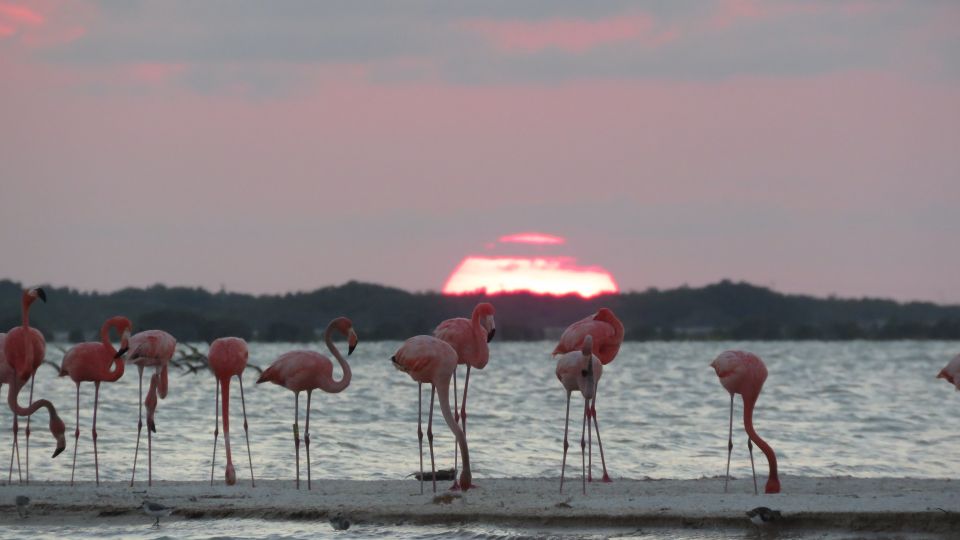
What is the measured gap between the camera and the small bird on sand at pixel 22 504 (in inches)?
432

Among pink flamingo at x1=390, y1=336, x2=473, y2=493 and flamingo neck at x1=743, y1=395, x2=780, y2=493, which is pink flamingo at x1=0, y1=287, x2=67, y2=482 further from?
flamingo neck at x1=743, y1=395, x2=780, y2=493

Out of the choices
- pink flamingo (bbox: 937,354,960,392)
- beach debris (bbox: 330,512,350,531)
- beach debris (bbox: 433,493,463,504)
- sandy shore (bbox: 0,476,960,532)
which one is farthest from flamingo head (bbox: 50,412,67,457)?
pink flamingo (bbox: 937,354,960,392)

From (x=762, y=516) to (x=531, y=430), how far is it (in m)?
11.9

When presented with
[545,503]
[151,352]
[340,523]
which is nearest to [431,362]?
[545,503]

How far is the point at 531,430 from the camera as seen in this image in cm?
2173

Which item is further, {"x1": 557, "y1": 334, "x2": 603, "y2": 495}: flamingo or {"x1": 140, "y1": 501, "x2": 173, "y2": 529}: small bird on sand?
{"x1": 557, "y1": 334, "x2": 603, "y2": 495}: flamingo

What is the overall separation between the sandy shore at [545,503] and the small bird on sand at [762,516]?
10 cm

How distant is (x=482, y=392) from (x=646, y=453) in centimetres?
1572

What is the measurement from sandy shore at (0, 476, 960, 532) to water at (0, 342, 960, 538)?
0.38m

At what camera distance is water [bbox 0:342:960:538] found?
51.8ft

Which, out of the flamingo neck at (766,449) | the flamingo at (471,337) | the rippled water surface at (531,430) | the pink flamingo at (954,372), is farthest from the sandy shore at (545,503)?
the rippled water surface at (531,430)

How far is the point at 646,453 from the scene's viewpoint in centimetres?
1800

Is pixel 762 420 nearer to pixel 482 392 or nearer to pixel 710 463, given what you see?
pixel 710 463

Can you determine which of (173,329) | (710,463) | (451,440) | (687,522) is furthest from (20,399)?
(173,329)
